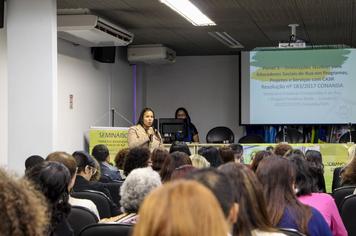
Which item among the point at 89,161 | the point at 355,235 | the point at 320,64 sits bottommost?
the point at 355,235

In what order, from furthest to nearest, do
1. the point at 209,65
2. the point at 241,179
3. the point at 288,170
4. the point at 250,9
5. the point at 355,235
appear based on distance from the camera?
the point at 209,65 < the point at 250,9 < the point at 355,235 < the point at 288,170 < the point at 241,179

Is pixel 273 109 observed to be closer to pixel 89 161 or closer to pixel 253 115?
pixel 253 115

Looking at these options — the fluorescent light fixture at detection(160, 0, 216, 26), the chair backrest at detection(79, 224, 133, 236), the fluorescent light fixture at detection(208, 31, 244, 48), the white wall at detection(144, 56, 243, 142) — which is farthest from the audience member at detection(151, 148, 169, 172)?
the white wall at detection(144, 56, 243, 142)

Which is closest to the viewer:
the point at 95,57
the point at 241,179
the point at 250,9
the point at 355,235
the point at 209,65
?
the point at 241,179

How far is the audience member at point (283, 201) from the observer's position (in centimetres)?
273

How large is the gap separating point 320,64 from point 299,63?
34 cm

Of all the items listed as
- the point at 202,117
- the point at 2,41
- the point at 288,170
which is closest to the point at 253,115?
the point at 202,117

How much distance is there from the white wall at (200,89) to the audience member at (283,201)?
35.8 feet

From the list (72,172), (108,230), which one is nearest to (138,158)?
(72,172)

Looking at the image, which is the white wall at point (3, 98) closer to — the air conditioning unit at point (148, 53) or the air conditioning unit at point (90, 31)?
the air conditioning unit at point (90, 31)

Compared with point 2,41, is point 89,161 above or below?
below

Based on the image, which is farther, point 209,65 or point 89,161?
point 209,65

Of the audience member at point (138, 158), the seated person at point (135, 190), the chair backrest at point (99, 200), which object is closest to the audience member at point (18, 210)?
the seated person at point (135, 190)

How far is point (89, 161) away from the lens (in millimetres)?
4941
